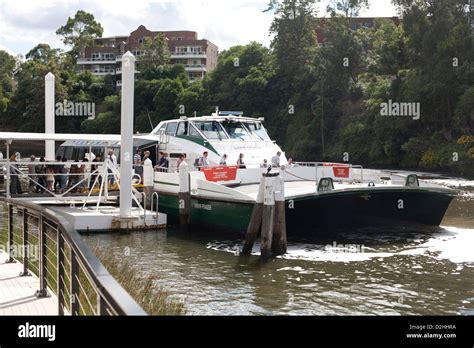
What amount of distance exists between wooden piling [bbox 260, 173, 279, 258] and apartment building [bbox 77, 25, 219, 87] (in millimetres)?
97744

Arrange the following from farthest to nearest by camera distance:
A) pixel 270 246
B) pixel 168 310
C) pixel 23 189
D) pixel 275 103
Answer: pixel 275 103 → pixel 23 189 → pixel 270 246 → pixel 168 310

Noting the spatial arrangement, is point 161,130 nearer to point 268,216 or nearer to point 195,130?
point 195,130

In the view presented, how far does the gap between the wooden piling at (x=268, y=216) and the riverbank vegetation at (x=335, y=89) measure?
23507 mm

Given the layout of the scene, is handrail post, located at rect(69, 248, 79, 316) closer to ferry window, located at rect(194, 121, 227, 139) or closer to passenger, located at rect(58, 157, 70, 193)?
ferry window, located at rect(194, 121, 227, 139)

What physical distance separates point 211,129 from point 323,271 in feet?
34.1

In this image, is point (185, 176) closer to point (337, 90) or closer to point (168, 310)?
point (168, 310)

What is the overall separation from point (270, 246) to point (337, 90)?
2144 inches

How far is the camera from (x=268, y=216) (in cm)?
1518

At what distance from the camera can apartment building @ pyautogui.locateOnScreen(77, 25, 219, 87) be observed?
11406 centimetres

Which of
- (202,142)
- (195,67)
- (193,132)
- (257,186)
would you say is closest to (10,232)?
(257,186)

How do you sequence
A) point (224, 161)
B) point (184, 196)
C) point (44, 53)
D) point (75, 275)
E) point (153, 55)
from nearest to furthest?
point (75, 275), point (184, 196), point (224, 161), point (153, 55), point (44, 53)

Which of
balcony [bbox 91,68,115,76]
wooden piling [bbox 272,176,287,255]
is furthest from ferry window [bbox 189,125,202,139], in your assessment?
balcony [bbox 91,68,115,76]
